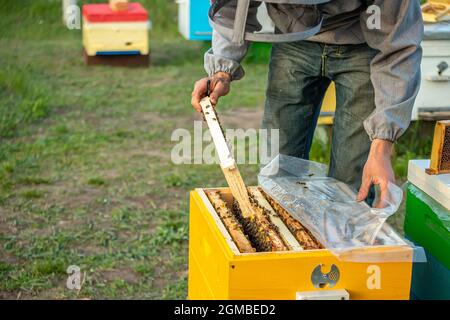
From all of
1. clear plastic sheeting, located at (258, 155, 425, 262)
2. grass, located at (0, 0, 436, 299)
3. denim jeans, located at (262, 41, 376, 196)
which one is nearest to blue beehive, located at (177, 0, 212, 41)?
grass, located at (0, 0, 436, 299)

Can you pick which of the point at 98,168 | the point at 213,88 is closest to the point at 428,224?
the point at 213,88

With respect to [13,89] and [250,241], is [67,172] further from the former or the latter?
[250,241]

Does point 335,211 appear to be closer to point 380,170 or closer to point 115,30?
point 380,170

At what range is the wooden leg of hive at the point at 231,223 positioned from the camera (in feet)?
5.00

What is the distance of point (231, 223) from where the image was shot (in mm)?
1625

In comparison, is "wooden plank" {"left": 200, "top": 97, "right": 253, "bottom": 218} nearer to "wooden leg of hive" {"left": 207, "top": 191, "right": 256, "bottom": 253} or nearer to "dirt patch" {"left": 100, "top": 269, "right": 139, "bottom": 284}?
"wooden leg of hive" {"left": 207, "top": 191, "right": 256, "bottom": 253}

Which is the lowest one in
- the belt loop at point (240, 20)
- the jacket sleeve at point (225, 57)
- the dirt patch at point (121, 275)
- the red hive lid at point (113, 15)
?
the dirt patch at point (121, 275)

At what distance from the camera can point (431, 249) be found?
69.9 inches

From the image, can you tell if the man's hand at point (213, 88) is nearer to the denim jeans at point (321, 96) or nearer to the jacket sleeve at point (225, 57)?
the jacket sleeve at point (225, 57)

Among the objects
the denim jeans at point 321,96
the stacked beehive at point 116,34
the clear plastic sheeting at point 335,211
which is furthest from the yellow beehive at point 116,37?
the clear plastic sheeting at point 335,211

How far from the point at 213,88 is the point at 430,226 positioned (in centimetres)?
60

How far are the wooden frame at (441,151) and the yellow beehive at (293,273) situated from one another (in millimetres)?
348
